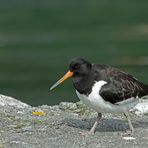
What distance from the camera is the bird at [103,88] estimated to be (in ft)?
39.2

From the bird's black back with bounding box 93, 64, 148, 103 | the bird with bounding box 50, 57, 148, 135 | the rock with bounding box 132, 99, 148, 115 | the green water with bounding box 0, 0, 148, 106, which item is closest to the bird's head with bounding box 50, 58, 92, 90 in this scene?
the bird with bounding box 50, 57, 148, 135

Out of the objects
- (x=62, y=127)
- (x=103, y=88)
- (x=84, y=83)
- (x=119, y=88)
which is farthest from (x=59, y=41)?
(x=103, y=88)

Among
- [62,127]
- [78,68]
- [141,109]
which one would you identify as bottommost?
[141,109]

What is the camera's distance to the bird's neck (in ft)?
39.2

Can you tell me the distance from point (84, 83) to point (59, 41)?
29.6 meters

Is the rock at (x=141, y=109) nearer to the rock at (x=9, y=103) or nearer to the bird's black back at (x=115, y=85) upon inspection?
the bird's black back at (x=115, y=85)

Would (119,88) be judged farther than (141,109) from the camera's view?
No

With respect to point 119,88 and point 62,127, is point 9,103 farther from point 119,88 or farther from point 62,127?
point 119,88

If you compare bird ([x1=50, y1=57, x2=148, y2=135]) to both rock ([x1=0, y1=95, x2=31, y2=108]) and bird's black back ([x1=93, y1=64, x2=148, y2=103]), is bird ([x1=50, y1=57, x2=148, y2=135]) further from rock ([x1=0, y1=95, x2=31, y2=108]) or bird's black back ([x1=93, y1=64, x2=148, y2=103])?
rock ([x1=0, y1=95, x2=31, y2=108])

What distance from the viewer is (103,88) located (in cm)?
1195

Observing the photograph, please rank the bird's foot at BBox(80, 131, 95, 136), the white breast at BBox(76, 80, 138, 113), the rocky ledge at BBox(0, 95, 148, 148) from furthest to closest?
the bird's foot at BBox(80, 131, 95, 136), the white breast at BBox(76, 80, 138, 113), the rocky ledge at BBox(0, 95, 148, 148)

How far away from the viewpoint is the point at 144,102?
→ 14.8m

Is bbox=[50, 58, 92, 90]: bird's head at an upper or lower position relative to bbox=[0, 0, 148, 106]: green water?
upper

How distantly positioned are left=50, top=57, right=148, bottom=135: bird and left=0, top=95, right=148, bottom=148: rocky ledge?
1.07 feet
